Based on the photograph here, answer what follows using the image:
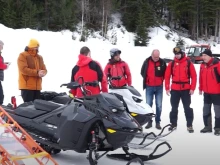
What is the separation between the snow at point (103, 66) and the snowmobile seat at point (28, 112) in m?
0.65

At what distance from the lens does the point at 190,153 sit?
5055 mm

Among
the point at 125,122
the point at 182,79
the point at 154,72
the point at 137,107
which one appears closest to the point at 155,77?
the point at 154,72

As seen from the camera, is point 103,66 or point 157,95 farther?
point 103,66

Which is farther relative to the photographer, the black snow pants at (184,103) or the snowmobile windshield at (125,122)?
the black snow pants at (184,103)

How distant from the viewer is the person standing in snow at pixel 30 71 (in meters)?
5.44

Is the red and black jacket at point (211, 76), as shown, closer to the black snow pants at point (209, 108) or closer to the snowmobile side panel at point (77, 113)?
the black snow pants at point (209, 108)

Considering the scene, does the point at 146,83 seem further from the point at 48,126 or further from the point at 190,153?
the point at 48,126

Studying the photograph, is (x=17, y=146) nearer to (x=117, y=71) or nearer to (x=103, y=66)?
(x=117, y=71)

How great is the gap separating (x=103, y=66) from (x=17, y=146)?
1267 centimetres

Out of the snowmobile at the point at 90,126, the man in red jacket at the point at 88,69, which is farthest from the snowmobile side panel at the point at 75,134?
the man in red jacket at the point at 88,69

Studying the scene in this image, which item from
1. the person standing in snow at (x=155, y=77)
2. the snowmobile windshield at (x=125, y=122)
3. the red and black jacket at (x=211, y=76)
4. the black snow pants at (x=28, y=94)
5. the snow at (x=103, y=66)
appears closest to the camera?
the snowmobile windshield at (x=125, y=122)

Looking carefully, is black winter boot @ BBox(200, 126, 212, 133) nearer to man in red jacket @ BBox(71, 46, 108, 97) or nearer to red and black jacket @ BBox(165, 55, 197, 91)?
red and black jacket @ BBox(165, 55, 197, 91)

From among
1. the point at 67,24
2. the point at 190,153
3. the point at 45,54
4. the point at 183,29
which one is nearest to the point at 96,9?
the point at 67,24

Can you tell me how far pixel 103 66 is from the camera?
1655 centimetres
